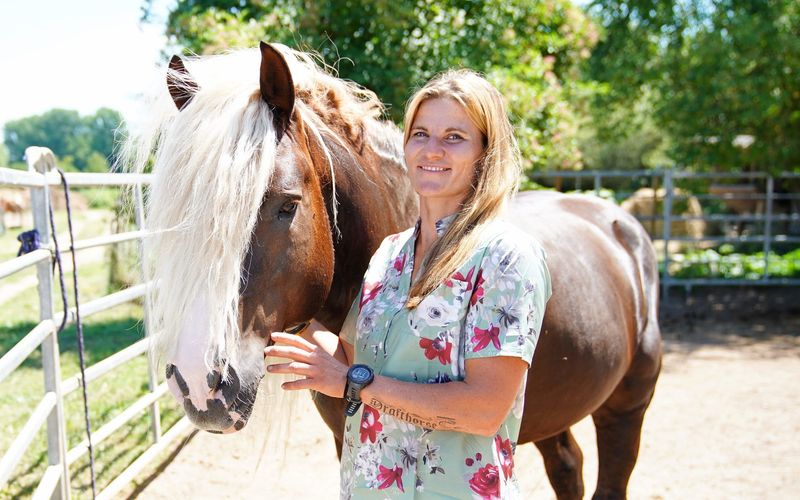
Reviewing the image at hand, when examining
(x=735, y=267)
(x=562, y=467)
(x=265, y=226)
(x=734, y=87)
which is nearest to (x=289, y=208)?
(x=265, y=226)

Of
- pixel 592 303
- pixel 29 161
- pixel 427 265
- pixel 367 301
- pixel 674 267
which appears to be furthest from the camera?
pixel 674 267

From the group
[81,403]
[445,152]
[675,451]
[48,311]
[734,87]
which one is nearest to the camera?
[445,152]

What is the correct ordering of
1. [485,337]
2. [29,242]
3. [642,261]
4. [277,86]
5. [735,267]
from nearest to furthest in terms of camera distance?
[485,337], [277,86], [29,242], [642,261], [735,267]

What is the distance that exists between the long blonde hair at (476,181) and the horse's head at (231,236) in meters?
0.32

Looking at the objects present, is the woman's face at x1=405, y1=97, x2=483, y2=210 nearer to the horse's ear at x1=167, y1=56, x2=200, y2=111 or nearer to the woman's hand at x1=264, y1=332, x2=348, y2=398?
the woman's hand at x1=264, y1=332, x2=348, y2=398

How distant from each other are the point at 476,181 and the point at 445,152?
101 mm

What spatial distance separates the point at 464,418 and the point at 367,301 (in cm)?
39

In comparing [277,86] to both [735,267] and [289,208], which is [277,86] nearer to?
[289,208]

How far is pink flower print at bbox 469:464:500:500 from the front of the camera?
1370mm

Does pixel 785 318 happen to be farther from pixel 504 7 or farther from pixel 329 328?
pixel 329 328

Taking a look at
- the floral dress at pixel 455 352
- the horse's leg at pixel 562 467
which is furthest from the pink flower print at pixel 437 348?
Answer: the horse's leg at pixel 562 467

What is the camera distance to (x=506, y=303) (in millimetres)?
1332

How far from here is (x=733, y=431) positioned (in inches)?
184

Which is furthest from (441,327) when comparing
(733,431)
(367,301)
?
(733,431)
